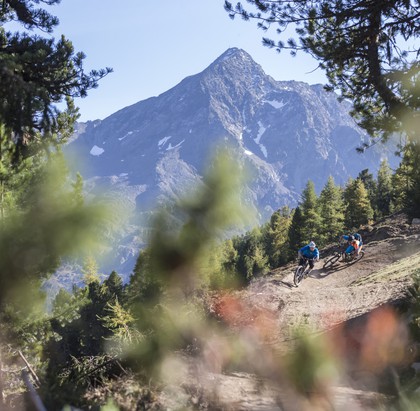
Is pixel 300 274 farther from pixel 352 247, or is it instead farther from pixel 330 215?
pixel 330 215

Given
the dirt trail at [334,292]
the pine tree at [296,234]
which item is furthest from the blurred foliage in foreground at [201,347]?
the pine tree at [296,234]

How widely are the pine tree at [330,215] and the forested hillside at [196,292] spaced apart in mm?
35112

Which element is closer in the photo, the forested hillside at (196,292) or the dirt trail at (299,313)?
the forested hillside at (196,292)

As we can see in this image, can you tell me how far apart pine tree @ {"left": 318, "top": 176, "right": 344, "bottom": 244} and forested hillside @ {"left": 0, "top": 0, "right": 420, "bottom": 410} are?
35.1 meters

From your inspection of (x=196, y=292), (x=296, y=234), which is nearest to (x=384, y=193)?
(x=296, y=234)

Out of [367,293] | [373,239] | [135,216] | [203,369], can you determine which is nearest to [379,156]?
[367,293]

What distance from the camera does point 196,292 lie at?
350 centimetres

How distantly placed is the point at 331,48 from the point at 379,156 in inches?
118

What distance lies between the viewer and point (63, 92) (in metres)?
9.51

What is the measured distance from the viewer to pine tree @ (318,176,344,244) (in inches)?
1868

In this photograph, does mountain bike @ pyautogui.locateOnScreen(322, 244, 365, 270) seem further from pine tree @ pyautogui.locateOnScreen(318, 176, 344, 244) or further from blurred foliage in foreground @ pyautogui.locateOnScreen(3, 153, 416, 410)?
pine tree @ pyautogui.locateOnScreen(318, 176, 344, 244)

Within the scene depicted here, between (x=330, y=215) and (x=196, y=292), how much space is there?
154 ft

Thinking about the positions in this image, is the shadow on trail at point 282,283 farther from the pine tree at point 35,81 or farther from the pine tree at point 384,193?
the pine tree at point 384,193

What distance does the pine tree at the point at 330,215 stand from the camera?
47438mm
